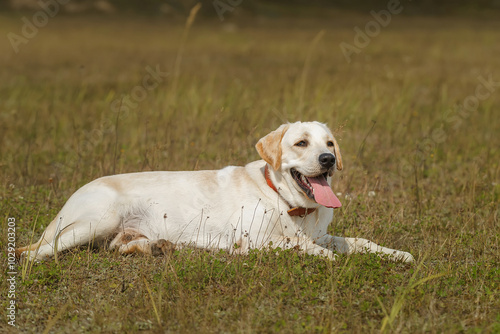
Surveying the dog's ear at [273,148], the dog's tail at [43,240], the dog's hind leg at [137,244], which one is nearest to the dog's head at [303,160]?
the dog's ear at [273,148]

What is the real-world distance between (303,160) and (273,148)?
1.14 ft

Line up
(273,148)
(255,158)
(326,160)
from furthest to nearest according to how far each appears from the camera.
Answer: (255,158)
(273,148)
(326,160)

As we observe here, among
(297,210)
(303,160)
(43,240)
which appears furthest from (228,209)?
(43,240)

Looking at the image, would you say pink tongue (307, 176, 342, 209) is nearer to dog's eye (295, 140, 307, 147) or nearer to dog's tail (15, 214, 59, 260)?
dog's eye (295, 140, 307, 147)

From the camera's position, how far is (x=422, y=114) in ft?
33.4

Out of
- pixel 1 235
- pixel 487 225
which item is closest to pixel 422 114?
pixel 487 225

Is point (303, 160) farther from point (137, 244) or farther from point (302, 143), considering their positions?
point (137, 244)

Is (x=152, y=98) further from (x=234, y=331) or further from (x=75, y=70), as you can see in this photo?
(x=234, y=331)

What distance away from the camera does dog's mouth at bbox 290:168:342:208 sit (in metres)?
4.92

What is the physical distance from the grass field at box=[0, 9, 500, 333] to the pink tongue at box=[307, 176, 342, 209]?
1.63 feet

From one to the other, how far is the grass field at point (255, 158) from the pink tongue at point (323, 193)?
1.63 feet

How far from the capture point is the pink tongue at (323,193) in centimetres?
490

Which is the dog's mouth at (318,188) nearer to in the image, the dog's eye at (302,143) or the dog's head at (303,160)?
the dog's head at (303,160)

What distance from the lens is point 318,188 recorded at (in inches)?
197
